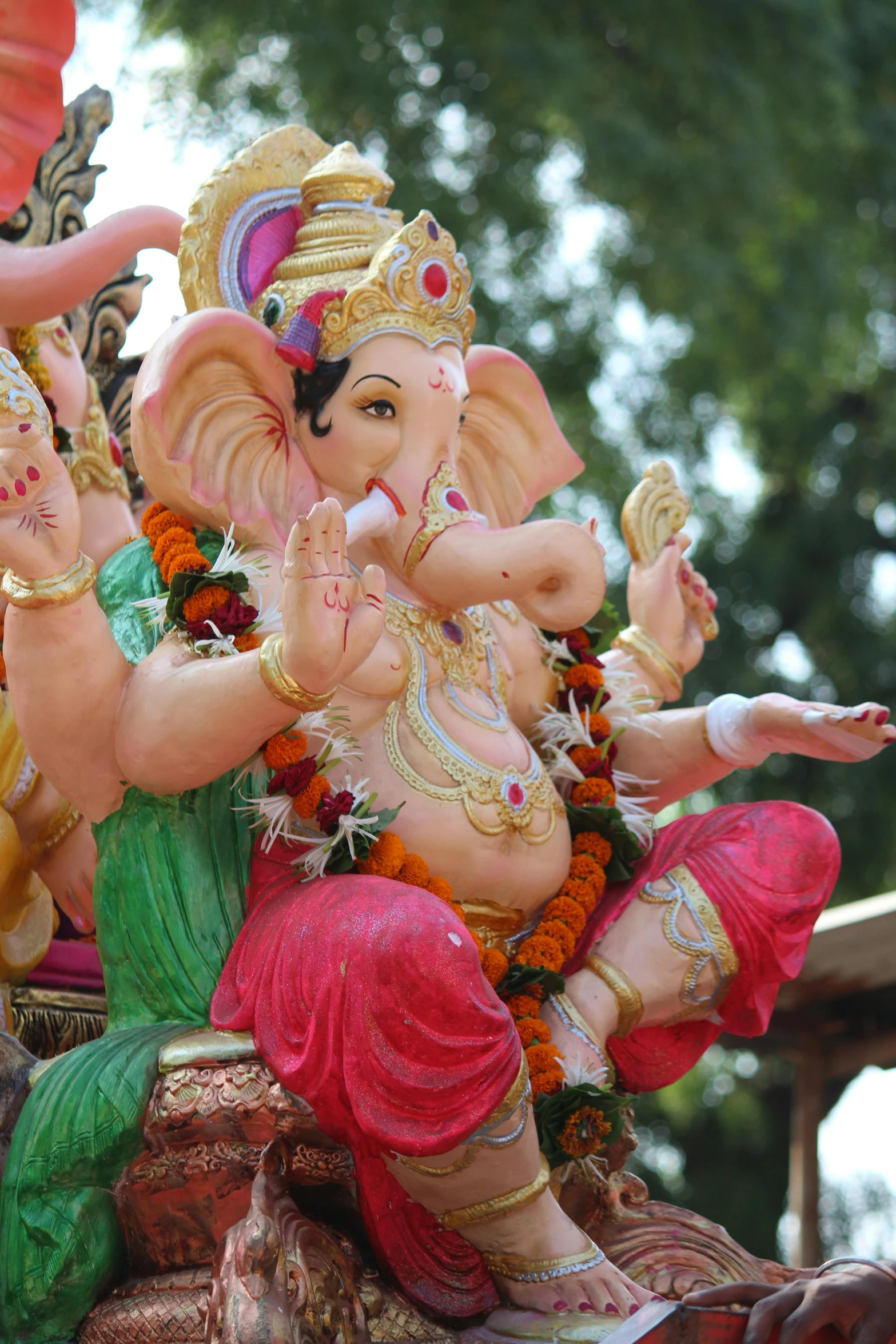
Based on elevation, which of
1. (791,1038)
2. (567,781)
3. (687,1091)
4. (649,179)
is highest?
(567,781)

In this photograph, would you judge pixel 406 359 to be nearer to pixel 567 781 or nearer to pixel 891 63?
pixel 567 781

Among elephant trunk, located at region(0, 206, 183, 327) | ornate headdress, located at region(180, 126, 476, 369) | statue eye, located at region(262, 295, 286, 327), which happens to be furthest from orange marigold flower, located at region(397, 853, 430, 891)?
elephant trunk, located at region(0, 206, 183, 327)

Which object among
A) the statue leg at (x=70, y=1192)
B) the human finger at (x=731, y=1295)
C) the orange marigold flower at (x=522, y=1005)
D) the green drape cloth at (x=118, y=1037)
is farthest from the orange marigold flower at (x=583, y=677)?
the human finger at (x=731, y=1295)

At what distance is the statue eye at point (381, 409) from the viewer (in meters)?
2.55

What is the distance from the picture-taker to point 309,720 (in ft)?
7.69

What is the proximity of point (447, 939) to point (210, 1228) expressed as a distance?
517mm

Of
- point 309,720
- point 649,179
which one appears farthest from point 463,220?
point 309,720

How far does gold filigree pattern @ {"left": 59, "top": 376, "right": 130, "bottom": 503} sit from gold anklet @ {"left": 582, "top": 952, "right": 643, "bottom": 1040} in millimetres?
1336

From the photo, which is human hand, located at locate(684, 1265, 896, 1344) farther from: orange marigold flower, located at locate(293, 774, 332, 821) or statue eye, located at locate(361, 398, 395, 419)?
statue eye, located at locate(361, 398, 395, 419)

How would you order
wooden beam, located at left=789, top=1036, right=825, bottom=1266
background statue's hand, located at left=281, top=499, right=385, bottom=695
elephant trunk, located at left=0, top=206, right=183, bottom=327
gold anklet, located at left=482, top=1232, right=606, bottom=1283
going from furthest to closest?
wooden beam, located at left=789, top=1036, right=825, bottom=1266 < elephant trunk, located at left=0, top=206, right=183, bottom=327 < gold anklet, located at left=482, top=1232, right=606, bottom=1283 < background statue's hand, located at left=281, top=499, right=385, bottom=695

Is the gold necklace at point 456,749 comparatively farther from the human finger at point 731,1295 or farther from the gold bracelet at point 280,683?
the human finger at point 731,1295

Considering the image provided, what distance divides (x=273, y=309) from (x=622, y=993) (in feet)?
3.74

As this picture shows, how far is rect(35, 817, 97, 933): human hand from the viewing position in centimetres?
276

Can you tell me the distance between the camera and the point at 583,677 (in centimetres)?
282
